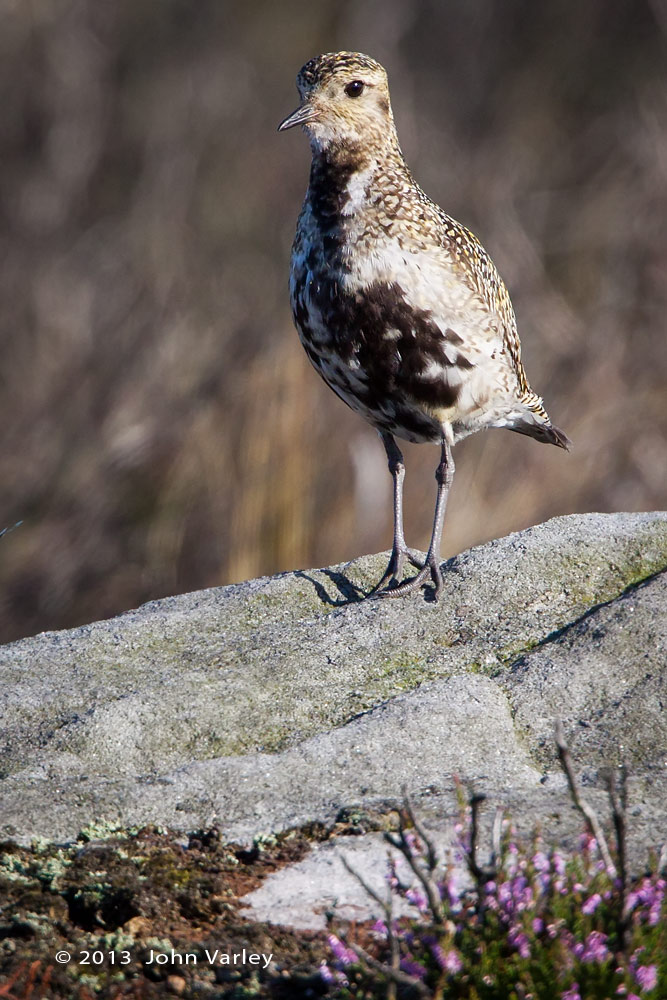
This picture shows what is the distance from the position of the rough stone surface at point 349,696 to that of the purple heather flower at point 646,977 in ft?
2.03

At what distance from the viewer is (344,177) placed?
4.77m

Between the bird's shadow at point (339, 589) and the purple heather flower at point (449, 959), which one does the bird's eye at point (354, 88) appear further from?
the purple heather flower at point (449, 959)

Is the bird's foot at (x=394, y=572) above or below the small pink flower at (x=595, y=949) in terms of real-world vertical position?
above

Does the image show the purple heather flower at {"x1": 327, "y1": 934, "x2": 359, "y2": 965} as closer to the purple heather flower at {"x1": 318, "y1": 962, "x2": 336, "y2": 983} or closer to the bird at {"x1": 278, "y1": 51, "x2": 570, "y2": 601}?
the purple heather flower at {"x1": 318, "y1": 962, "x2": 336, "y2": 983}

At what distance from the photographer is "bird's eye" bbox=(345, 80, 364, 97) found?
15.8ft

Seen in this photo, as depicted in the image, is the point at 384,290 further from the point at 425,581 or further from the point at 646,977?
the point at 646,977

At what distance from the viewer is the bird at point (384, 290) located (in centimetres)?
460

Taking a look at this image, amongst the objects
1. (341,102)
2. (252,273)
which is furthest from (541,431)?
(252,273)

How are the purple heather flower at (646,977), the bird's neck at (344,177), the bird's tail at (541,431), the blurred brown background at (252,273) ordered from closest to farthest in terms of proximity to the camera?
1. the purple heather flower at (646,977)
2. the bird's neck at (344,177)
3. the bird's tail at (541,431)
4. the blurred brown background at (252,273)

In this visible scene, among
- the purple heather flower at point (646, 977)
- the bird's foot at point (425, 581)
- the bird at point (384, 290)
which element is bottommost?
the purple heather flower at point (646, 977)

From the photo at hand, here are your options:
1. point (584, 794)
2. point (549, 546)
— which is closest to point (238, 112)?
point (549, 546)

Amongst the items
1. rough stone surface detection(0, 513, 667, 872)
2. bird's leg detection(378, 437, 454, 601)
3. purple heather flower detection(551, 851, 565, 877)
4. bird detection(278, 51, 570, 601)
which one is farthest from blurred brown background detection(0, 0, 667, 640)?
purple heather flower detection(551, 851, 565, 877)

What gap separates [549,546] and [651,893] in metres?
2.21

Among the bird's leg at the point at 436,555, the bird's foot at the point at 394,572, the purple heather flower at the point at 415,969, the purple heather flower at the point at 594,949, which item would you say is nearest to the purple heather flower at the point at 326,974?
the purple heather flower at the point at 415,969
